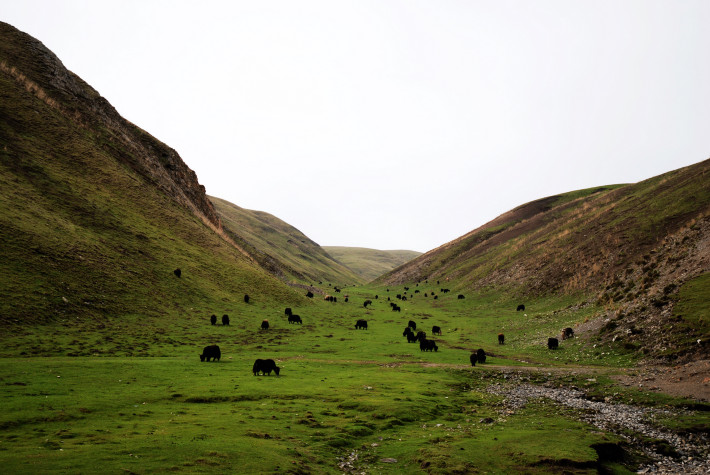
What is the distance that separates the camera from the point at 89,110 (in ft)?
279

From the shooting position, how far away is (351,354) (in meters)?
40.7

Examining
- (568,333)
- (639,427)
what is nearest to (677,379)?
(639,427)

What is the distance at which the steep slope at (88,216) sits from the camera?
141ft

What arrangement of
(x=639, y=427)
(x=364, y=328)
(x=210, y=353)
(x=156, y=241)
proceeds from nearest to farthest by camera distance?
(x=639, y=427), (x=210, y=353), (x=364, y=328), (x=156, y=241)

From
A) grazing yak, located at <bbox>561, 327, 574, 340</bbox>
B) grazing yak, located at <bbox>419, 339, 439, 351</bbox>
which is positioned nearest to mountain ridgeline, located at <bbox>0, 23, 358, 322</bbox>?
grazing yak, located at <bbox>419, 339, 439, 351</bbox>

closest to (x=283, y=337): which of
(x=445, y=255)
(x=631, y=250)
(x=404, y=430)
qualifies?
(x=404, y=430)

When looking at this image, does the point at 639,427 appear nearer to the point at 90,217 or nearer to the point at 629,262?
the point at 629,262

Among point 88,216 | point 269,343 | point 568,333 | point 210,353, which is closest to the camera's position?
point 210,353

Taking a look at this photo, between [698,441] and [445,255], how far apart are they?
416 feet

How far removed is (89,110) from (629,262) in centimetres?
10338

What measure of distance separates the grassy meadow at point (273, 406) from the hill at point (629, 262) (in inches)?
186

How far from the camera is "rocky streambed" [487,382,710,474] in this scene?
1584 centimetres

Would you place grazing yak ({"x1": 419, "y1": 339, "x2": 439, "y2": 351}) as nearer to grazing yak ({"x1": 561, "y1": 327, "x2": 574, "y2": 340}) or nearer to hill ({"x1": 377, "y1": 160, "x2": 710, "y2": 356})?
grazing yak ({"x1": 561, "y1": 327, "x2": 574, "y2": 340})

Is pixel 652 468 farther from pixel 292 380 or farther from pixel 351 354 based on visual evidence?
pixel 351 354
